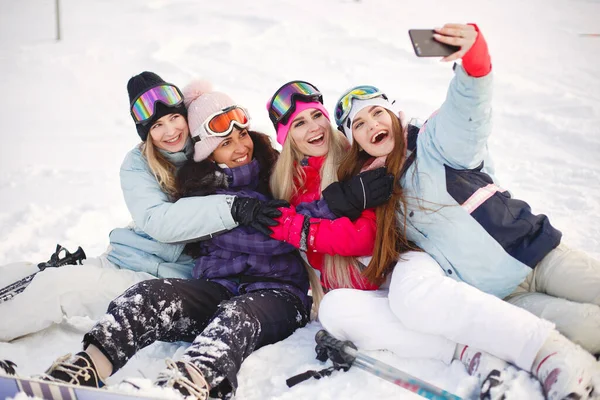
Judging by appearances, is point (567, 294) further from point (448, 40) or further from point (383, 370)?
point (448, 40)

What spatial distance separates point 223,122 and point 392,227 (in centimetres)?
113

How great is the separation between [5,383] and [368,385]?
1316 millimetres

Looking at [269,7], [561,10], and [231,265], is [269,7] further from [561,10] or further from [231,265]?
[231,265]

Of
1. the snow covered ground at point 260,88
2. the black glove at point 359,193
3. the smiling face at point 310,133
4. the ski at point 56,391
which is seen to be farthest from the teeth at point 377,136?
the ski at point 56,391

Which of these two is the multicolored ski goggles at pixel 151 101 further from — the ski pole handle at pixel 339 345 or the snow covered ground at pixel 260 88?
the ski pole handle at pixel 339 345

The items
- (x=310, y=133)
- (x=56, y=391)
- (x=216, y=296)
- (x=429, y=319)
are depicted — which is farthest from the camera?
(x=310, y=133)

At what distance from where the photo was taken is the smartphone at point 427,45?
1919 millimetres

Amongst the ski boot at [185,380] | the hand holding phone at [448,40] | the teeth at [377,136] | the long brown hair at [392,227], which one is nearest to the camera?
the ski boot at [185,380]

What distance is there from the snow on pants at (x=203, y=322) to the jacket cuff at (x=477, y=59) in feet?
4.44

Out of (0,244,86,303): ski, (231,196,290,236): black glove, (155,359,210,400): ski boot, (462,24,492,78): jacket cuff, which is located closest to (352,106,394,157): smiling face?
(231,196,290,236): black glove

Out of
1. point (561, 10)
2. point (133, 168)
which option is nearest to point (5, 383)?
point (133, 168)

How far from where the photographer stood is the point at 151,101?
2.93 m

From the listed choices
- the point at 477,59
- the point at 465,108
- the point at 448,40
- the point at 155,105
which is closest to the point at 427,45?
the point at 448,40

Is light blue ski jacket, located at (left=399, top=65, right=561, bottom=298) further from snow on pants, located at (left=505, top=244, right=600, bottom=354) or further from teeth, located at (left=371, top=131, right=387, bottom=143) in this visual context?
teeth, located at (left=371, top=131, right=387, bottom=143)
